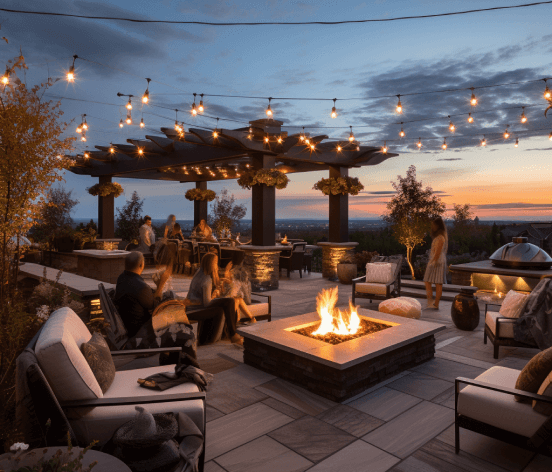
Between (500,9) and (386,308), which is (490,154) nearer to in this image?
(500,9)

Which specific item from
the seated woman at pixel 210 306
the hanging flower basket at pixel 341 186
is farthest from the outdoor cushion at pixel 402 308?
the hanging flower basket at pixel 341 186

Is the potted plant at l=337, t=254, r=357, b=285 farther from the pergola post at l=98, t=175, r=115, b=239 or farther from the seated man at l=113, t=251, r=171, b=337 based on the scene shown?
the pergola post at l=98, t=175, r=115, b=239

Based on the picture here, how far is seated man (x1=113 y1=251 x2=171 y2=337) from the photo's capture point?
3674 millimetres

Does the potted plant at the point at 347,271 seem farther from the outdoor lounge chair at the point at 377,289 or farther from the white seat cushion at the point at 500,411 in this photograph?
the white seat cushion at the point at 500,411

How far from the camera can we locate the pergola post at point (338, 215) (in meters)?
11.0

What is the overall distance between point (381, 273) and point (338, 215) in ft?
14.5

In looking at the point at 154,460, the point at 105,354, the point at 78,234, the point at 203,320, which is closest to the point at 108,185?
the point at 78,234

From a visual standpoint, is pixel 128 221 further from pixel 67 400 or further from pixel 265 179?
pixel 67 400

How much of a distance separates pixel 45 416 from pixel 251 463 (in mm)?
1203

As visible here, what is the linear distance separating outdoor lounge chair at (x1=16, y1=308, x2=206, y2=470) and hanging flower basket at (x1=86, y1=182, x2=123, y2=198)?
1228 centimetres

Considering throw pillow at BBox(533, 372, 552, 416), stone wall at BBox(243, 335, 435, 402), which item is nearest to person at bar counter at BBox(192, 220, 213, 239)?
stone wall at BBox(243, 335, 435, 402)

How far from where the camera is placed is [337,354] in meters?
3.29

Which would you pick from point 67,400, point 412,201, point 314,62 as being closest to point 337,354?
point 67,400

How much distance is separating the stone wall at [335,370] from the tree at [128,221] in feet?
45.5
